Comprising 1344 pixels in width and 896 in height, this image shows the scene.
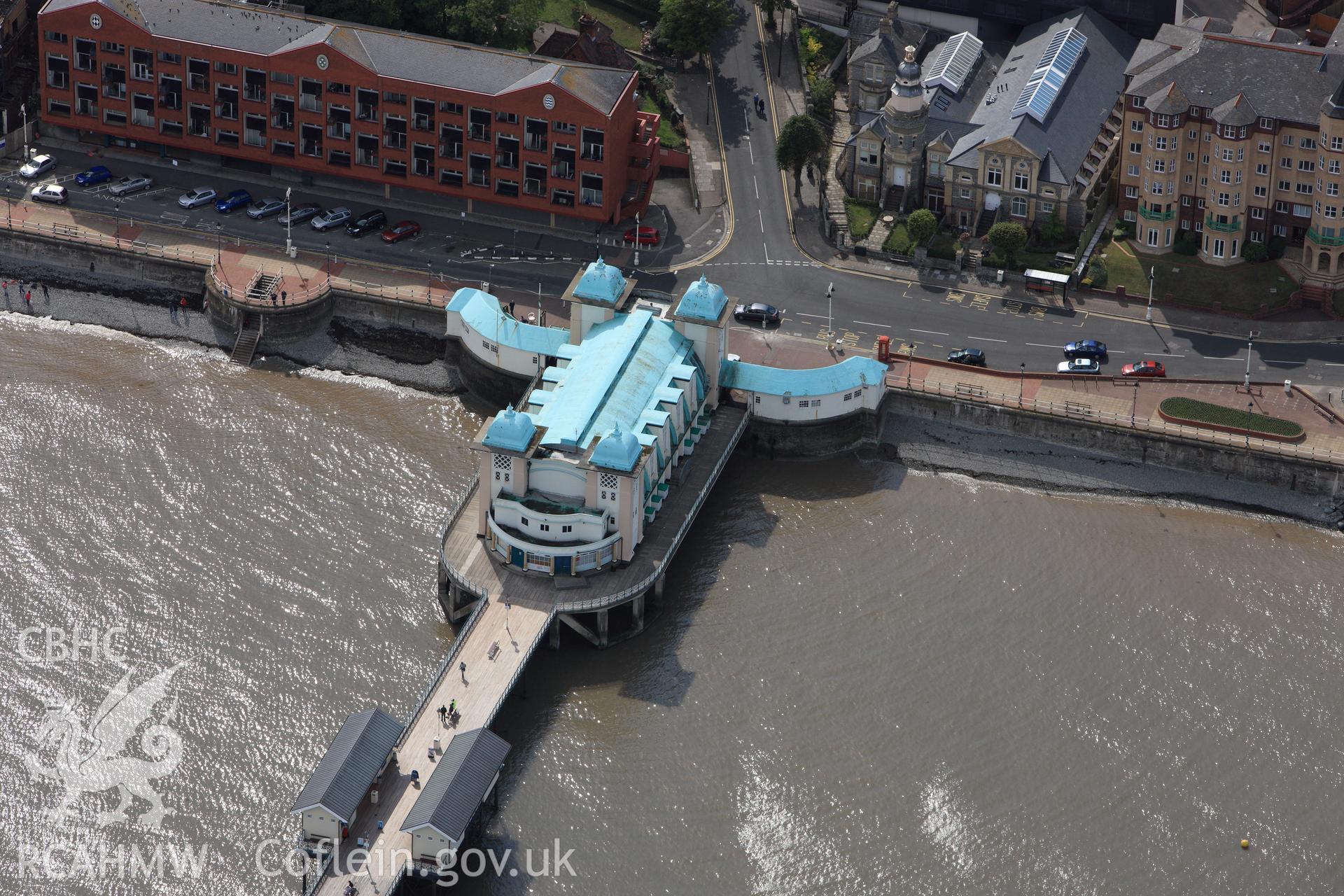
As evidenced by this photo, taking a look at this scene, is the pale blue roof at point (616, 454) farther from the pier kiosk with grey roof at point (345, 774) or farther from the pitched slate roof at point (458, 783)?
the pier kiosk with grey roof at point (345, 774)

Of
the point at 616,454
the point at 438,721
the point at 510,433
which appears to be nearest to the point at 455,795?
the point at 438,721

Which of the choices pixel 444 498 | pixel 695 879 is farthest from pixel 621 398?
pixel 695 879

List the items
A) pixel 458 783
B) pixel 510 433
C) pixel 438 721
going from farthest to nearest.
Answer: pixel 510 433
pixel 438 721
pixel 458 783

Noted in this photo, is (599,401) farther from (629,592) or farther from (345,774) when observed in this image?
(345,774)

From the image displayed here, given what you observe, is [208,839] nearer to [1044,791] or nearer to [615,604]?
[615,604]

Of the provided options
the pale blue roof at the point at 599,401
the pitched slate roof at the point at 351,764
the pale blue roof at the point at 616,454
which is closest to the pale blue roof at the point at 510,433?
the pale blue roof at the point at 599,401

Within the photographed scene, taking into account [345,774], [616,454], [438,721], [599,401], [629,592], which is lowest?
[438,721]

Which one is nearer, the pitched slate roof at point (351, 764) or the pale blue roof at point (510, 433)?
the pitched slate roof at point (351, 764)
